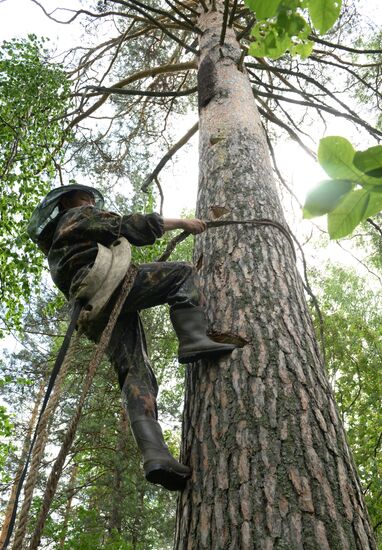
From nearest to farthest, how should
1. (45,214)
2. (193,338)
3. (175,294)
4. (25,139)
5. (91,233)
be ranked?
1. (193,338)
2. (175,294)
3. (91,233)
4. (45,214)
5. (25,139)

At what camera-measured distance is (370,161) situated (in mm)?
518

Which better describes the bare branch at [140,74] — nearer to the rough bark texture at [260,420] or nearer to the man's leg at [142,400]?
→ the rough bark texture at [260,420]

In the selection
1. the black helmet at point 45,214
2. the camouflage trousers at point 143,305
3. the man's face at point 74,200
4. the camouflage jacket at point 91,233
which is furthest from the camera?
the man's face at point 74,200

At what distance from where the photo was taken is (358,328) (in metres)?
8.61

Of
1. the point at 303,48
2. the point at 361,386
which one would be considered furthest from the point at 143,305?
the point at 361,386

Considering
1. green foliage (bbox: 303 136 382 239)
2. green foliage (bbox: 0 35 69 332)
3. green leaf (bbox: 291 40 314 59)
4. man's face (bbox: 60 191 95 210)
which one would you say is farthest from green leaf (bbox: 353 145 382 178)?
green foliage (bbox: 0 35 69 332)

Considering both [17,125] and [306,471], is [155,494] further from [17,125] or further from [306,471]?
[306,471]

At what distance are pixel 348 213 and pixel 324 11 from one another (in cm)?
41

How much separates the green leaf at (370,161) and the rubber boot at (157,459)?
1348mm

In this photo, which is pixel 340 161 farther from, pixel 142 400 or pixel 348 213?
pixel 142 400

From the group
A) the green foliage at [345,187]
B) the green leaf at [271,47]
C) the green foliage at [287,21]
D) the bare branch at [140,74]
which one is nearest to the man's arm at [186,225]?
the green foliage at [287,21]

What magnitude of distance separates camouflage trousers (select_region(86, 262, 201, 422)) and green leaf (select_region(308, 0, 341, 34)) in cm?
145

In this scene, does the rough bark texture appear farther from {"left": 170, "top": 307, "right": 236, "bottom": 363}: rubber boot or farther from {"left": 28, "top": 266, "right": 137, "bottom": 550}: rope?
{"left": 28, "top": 266, "right": 137, "bottom": 550}: rope

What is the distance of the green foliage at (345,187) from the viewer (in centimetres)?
52
